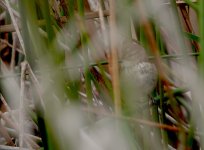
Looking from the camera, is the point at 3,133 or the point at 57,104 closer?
the point at 57,104

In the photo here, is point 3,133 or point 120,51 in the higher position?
point 120,51

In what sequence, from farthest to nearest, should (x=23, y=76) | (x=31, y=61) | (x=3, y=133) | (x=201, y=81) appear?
(x=3, y=133), (x=23, y=76), (x=31, y=61), (x=201, y=81)

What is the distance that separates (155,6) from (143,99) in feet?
0.42

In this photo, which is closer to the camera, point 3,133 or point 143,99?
point 143,99

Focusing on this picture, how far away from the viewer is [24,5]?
1.40 ft

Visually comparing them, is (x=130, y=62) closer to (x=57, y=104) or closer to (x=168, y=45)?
(x=57, y=104)

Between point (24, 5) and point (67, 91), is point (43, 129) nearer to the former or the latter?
point (67, 91)

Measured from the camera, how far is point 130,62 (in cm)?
58

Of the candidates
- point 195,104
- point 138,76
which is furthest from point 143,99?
point 195,104

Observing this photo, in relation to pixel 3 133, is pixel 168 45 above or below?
above

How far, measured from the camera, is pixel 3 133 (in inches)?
29.6

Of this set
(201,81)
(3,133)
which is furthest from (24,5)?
(3,133)

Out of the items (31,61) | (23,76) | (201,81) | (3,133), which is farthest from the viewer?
(3,133)

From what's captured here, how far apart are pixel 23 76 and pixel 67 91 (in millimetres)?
73
